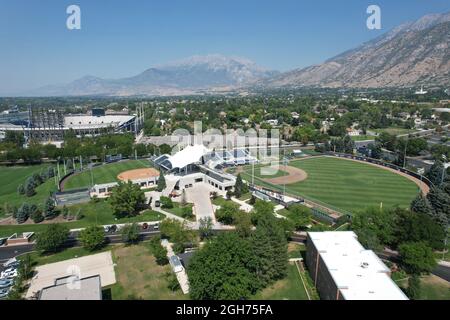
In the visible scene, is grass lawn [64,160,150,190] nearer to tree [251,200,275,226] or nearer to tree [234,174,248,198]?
tree [234,174,248,198]

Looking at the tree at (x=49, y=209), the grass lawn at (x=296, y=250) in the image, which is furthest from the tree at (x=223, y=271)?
the tree at (x=49, y=209)

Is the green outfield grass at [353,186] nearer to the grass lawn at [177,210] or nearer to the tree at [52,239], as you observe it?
the grass lawn at [177,210]

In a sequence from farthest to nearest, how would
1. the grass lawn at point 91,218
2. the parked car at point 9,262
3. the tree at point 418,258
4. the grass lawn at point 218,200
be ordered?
the grass lawn at point 218,200
the grass lawn at point 91,218
the parked car at point 9,262
the tree at point 418,258

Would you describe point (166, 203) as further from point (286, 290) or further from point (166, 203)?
point (286, 290)

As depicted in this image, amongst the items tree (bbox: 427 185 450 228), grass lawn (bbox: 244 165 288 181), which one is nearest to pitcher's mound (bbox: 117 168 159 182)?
grass lawn (bbox: 244 165 288 181)
